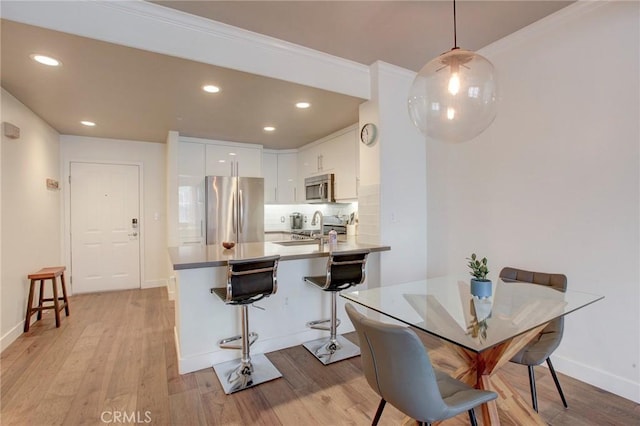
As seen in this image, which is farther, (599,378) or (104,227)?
(104,227)

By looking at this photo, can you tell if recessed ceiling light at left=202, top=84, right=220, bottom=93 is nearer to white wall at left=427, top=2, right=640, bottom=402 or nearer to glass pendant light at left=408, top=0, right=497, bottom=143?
glass pendant light at left=408, top=0, right=497, bottom=143

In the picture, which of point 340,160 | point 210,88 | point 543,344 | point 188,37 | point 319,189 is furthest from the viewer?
point 319,189

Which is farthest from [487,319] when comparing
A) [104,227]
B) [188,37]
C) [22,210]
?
[104,227]

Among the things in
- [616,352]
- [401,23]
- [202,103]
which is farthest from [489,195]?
[202,103]

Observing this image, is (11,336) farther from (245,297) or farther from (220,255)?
(245,297)

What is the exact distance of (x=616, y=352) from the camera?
2.13 m

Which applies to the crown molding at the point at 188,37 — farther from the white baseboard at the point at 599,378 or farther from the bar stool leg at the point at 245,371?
the white baseboard at the point at 599,378

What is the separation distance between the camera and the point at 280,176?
226 inches

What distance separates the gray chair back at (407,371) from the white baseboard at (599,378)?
1.72 m

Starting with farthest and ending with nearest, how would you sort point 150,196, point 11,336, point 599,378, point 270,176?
point 270,176 → point 150,196 → point 11,336 → point 599,378

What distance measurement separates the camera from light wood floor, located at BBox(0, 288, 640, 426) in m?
1.94

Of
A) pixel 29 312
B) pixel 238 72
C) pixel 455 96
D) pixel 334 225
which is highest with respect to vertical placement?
pixel 238 72

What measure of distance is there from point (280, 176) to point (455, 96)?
14.0 feet

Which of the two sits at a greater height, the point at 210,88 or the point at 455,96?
the point at 210,88
